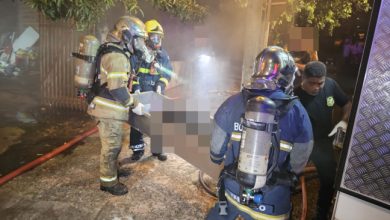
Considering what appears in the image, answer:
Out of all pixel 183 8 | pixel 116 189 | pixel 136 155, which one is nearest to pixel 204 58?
pixel 183 8

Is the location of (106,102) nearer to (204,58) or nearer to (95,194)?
(95,194)

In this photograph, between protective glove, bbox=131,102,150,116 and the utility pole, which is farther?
the utility pole

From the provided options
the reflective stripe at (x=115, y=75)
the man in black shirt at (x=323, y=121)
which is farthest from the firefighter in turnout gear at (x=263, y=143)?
the reflective stripe at (x=115, y=75)

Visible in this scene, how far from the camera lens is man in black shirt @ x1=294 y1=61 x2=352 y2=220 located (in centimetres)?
328

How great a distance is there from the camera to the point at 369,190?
6.87 ft

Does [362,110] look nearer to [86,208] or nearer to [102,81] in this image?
[102,81]

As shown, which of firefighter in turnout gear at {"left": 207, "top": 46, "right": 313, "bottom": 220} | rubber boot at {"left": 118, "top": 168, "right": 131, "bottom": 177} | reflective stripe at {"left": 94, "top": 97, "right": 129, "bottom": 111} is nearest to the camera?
firefighter in turnout gear at {"left": 207, "top": 46, "right": 313, "bottom": 220}

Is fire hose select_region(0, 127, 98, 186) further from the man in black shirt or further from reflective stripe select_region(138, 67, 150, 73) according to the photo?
the man in black shirt

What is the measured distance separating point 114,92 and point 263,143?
2.18 metres

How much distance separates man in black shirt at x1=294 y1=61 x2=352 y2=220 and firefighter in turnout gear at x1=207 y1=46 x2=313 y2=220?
107 cm

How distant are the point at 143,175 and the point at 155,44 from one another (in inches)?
92.1

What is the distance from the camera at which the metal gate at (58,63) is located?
7.70m

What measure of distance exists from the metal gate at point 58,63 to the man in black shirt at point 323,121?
6.19 metres

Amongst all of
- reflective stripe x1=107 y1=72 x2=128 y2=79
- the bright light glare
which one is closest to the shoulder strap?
reflective stripe x1=107 y1=72 x2=128 y2=79
